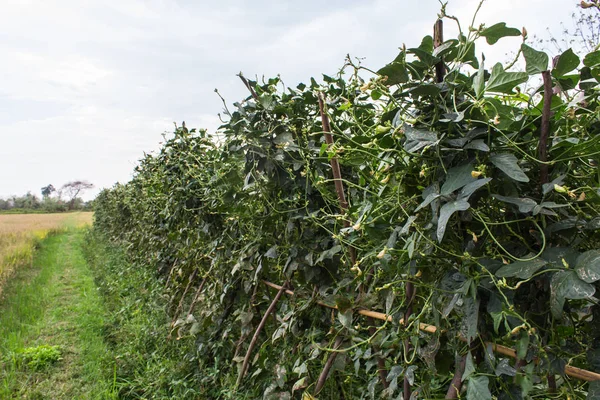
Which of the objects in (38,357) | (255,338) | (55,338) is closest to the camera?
(255,338)

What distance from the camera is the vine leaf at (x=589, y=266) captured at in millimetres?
598

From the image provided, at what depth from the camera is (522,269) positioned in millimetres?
675

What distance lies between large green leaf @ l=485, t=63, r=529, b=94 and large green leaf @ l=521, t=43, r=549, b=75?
0.6 inches

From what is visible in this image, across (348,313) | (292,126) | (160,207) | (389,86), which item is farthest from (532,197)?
(160,207)

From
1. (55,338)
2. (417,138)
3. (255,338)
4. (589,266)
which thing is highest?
(417,138)

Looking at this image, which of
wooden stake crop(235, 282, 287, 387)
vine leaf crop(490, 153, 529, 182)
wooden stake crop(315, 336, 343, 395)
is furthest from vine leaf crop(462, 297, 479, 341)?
wooden stake crop(235, 282, 287, 387)

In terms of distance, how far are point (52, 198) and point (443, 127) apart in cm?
5832

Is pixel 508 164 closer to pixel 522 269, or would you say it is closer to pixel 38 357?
pixel 522 269

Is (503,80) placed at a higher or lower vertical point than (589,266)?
higher

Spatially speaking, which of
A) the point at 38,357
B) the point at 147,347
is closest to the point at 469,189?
the point at 147,347

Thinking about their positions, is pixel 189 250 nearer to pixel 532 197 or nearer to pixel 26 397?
pixel 26 397

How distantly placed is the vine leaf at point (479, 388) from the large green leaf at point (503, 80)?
0.52m

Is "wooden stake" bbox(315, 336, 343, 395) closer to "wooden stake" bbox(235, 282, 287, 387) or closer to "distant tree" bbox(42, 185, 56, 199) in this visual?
"wooden stake" bbox(235, 282, 287, 387)

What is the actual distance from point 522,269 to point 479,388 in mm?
236
